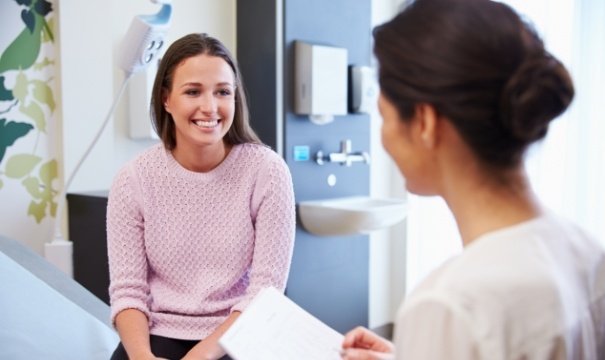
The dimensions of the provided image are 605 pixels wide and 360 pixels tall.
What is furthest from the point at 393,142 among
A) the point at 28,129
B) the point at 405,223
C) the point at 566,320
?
the point at 405,223

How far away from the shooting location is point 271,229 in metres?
1.33

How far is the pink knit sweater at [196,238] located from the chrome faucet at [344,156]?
Result: 52.6 inches

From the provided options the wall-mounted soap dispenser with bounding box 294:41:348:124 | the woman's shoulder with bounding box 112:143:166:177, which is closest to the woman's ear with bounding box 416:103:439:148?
the woman's shoulder with bounding box 112:143:166:177

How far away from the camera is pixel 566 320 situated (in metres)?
0.61

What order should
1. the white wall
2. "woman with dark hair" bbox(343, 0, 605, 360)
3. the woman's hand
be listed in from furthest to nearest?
the white wall < the woman's hand < "woman with dark hair" bbox(343, 0, 605, 360)

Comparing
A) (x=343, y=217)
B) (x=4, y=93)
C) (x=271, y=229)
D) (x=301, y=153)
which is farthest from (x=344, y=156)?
(x=271, y=229)

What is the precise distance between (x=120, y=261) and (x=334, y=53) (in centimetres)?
159

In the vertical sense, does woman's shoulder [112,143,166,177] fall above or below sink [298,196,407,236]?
above

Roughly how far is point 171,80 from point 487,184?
2.87 feet

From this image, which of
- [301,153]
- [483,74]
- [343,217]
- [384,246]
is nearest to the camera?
[483,74]

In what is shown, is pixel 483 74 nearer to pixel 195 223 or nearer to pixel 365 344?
pixel 365 344

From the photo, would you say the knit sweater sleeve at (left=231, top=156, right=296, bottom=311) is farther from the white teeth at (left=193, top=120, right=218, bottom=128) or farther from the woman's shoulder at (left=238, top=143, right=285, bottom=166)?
the white teeth at (left=193, top=120, right=218, bottom=128)

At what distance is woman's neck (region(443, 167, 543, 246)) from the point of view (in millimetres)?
653

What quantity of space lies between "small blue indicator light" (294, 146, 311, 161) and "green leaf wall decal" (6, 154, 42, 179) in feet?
3.25
